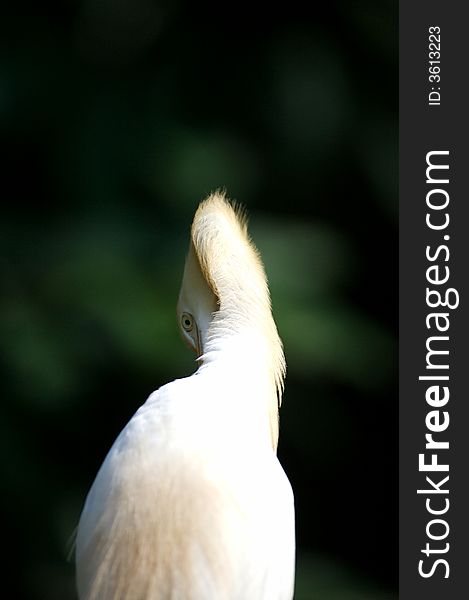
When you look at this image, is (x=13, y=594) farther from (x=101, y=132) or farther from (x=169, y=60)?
(x=169, y=60)

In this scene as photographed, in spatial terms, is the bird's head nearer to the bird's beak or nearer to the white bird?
the bird's beak

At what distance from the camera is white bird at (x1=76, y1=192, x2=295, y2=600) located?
108 centimetres

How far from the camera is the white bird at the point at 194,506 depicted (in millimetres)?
1076

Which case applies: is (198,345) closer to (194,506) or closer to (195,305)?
(195,305)

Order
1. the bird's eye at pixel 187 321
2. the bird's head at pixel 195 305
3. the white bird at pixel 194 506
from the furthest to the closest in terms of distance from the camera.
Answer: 1. the bird's eye at pixel 187 321
2. the bird's head at pixel 195 305
3. the white bird at pixel 194 506

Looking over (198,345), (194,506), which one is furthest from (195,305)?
(194,506)

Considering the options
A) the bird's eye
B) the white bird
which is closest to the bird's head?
the bird's eye

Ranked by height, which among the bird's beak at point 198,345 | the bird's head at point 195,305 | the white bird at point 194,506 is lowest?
the white bird at point 194,506

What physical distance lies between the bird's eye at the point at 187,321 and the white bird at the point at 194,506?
281mm

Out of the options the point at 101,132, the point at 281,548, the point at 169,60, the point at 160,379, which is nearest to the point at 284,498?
the point at 281,548

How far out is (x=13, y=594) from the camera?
95.6 inches

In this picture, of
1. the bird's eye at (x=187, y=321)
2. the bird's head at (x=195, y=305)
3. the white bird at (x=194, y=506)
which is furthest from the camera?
the bird's eye at (x=187, y=321)

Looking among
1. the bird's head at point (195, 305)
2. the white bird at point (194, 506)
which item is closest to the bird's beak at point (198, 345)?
the bird's head at point (195, 305)

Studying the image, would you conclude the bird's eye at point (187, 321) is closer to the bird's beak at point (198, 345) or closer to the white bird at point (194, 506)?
the bird's beak at point (198, 345)
